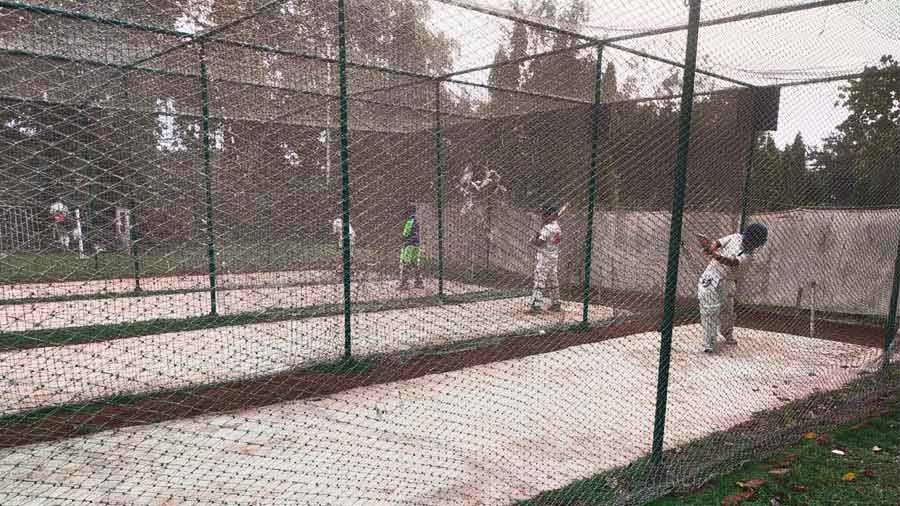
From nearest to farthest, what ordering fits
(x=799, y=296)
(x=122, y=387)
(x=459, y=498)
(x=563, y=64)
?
(x=459, y=498) → (x=122, y=387) → (x=563, y=64) → (x=799, y=296)

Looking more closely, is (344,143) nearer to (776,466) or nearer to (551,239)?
(776,466)

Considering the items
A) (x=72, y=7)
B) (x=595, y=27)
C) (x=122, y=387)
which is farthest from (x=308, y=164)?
(x=595, y=27)

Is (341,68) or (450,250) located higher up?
(341,68)

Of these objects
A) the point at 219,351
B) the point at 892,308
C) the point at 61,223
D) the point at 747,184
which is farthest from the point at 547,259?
the point at 61,223

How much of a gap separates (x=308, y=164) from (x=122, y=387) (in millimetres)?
2742

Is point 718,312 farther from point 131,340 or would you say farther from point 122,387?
point 131,340

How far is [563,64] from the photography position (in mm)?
5680

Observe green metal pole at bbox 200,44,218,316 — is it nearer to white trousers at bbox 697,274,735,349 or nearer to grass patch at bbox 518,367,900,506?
grass patch at bbox 518,367,900,506

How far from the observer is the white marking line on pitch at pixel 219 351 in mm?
3977

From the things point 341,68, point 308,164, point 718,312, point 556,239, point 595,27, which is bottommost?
point 718,312

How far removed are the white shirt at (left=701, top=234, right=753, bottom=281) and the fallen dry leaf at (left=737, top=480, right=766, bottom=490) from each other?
3.02m

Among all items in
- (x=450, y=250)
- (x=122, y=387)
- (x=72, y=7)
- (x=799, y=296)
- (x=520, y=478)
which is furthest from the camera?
(x=450, y=250)

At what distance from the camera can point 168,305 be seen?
7266mm

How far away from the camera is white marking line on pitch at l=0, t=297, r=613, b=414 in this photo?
3.98m
